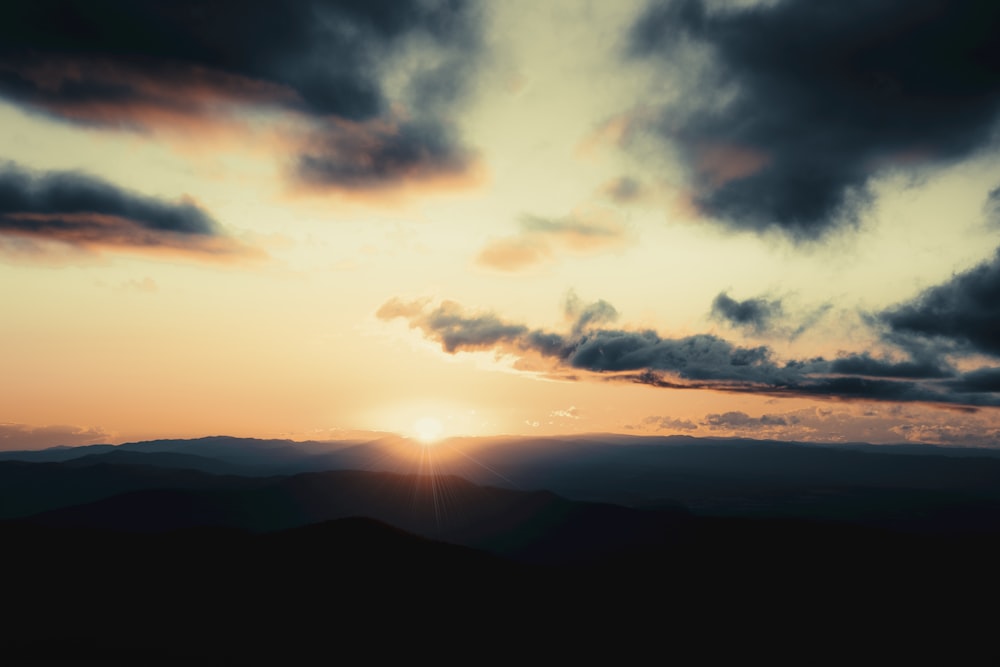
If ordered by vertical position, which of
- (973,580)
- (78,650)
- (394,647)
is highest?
(78,650)

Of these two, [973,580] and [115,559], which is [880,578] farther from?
[115,559]

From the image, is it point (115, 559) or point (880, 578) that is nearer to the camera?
point (115, 559)

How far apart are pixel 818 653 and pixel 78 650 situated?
101 meters

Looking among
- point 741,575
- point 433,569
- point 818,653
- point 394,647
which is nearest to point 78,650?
point 394,647

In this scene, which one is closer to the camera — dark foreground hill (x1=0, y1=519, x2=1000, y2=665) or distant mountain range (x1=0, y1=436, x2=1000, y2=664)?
dark foreground hill (x1=0, y1=519, x2=1000, y2=665)

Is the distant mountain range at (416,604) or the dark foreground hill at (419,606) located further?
the distant mountain range at (416,604)

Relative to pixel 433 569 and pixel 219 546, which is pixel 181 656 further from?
pixel 433 569

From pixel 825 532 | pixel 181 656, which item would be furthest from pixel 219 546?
pixel 825 532

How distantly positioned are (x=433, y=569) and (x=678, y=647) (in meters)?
40.7

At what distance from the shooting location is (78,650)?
66375 mm

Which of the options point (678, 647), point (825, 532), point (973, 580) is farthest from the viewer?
point (825, 532)

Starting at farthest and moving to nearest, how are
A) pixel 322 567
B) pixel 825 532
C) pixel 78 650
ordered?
pixel 825 532 < pixel 322 567 < pixel 78 650

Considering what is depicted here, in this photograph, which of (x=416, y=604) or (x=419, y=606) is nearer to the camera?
(x=419, y=606)

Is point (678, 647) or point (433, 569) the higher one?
point (433, 569)
